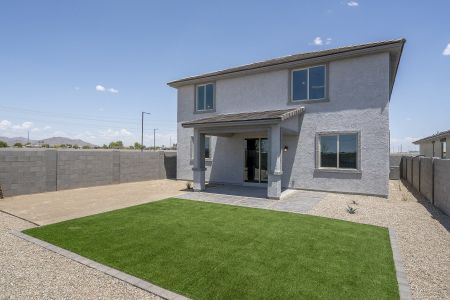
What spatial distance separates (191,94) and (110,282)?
15248mm

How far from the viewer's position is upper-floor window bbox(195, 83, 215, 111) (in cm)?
1709


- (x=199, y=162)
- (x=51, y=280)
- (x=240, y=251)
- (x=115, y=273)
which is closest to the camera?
(x=51, y=280)

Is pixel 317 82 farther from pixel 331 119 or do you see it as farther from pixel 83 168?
pixel 83 168

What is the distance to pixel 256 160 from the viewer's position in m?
14.9

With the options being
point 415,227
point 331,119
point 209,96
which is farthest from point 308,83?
point 415,227

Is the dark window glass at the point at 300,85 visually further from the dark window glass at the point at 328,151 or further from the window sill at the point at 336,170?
the window sill at the point at 336,170

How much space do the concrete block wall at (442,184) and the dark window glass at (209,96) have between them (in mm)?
12613

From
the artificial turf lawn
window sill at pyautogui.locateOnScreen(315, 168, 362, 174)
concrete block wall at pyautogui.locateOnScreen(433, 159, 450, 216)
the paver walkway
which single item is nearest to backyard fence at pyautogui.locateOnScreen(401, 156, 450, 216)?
concrete block wall at pyautogui.locateOnScreen(433, 159, 450, 216)

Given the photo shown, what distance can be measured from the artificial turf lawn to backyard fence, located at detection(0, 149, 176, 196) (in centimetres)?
695

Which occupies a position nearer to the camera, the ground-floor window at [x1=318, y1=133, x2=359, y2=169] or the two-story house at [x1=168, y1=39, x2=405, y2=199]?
the two-story house at [x1=168, y1=39, x2=405, y2=199]

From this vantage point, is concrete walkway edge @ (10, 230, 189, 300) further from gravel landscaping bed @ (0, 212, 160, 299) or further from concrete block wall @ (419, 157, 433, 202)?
concrete block wall @ (419, 157, 433, 202)

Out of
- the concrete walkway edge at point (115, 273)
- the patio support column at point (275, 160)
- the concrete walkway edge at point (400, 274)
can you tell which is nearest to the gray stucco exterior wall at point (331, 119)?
the patio support column at point (275, 160)

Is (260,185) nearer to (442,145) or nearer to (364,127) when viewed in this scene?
(364,127)

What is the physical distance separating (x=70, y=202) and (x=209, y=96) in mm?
10671
